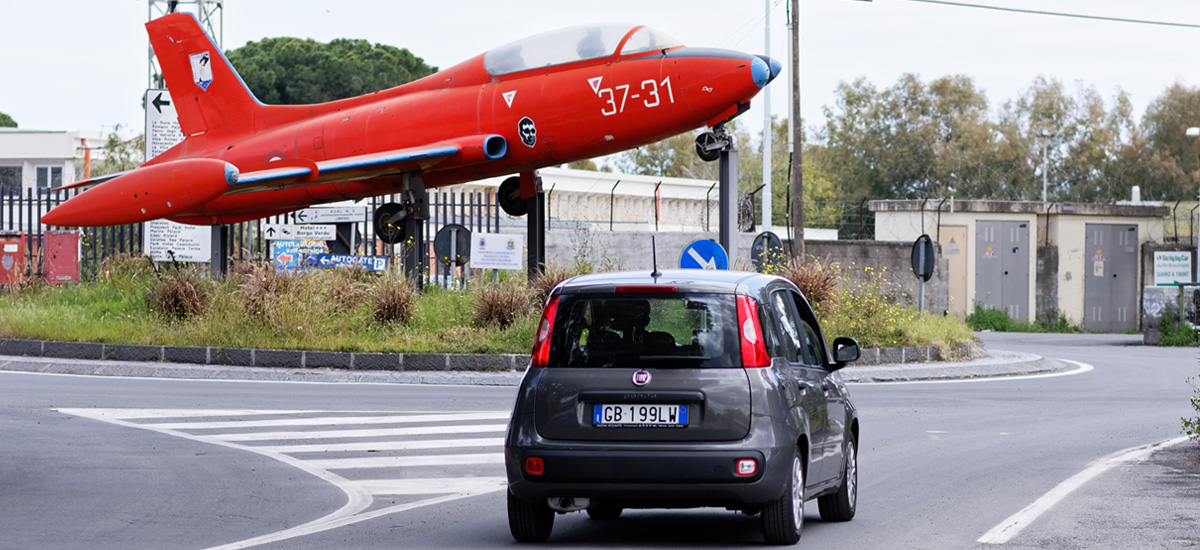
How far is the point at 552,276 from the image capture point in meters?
22.0

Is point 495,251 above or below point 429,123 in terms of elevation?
below

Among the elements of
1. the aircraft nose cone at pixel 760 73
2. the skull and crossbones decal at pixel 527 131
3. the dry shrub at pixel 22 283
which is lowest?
the dry shrub at pixel 22 283

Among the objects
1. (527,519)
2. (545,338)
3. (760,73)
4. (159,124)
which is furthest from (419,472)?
(159,124)

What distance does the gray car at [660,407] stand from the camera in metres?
7.41

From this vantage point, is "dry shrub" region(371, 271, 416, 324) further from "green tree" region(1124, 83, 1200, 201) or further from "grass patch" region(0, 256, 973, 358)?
"green tree" region(1124, 83, 1200, 201)

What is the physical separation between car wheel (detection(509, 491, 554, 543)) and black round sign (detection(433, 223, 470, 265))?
16190 mm

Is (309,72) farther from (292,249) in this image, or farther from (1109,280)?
(292,249)

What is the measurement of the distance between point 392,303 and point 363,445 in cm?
889

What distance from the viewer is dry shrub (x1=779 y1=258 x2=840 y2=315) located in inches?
893

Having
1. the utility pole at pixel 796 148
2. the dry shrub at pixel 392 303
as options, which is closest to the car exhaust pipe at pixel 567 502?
the dry shrub at pixel 392 303

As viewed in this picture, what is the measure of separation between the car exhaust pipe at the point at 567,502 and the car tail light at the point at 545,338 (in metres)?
0.72

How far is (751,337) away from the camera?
25.0 feet

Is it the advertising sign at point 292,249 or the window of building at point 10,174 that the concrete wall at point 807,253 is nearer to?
the advertising sign at point 292,249

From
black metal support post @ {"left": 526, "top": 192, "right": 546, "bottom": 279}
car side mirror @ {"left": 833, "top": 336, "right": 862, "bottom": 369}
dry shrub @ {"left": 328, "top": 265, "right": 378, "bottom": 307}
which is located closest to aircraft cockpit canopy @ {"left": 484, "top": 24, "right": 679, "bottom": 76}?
black metal support post @ {"left": 526, "top": 192, "right": 546, "bottom": 279}
